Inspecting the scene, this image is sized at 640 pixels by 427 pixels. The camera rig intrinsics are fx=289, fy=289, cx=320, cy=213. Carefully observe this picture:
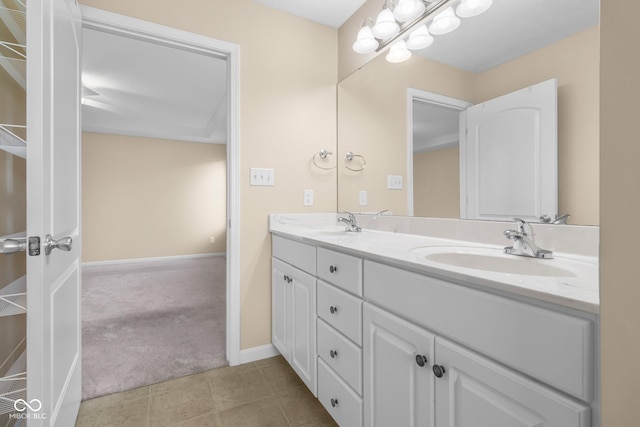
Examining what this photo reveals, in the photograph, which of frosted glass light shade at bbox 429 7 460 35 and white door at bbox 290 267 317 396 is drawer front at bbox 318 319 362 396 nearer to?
white door at bbox 290 267 317 396

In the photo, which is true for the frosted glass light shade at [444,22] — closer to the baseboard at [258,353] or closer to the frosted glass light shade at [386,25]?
the frosted glass light shade at [386,25]

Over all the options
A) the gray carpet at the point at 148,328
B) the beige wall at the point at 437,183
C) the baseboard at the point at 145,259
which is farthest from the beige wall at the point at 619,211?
the baseboard at the point at 145,259

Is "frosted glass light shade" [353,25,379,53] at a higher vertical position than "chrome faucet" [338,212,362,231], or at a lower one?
higher

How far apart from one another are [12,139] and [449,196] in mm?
1861

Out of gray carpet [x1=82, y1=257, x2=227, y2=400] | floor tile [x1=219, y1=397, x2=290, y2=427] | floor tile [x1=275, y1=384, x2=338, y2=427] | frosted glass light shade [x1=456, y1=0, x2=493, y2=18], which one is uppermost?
frosted glass light shade [x1=456, y1=0, x2=493, y2=18]

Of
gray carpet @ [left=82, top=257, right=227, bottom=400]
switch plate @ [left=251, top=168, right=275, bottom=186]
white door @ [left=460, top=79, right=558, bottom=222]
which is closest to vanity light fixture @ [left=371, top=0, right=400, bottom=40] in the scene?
white door @ [left=460, top=79, right=558, bottom=222]

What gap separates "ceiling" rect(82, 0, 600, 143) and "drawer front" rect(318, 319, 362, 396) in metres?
1.29

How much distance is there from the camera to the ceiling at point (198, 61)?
1.05 m

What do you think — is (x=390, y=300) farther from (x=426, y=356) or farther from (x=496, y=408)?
(x=496, y=408)

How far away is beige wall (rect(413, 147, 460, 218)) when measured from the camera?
138cm

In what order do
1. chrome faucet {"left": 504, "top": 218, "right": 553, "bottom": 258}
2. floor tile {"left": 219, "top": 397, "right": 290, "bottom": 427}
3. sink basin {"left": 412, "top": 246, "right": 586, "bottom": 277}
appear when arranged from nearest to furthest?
sink basin {"left": 412, "top": 246, "right": 586, "bottom": 277} < chrome faucet {"left": 504, "top": 218, "right": 553, "bottom": 258} < floor tile {"left": 219, "top": 397, "right": 290, "bottom": 427}

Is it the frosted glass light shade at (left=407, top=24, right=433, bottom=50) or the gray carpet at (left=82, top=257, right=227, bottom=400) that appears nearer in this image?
the frosted glass light shade at (left=407, top=24, right=433, bottom=50)

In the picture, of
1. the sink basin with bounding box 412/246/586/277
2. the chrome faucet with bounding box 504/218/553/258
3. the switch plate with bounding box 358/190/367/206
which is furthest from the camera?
the switch plate with bounding box 358/190/367/206

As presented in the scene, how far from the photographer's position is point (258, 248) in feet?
6.22
